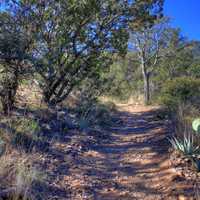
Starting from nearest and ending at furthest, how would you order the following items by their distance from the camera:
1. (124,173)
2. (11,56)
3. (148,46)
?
(124,173)
(11,56)
(148,46)

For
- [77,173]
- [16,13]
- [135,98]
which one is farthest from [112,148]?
[135,98]

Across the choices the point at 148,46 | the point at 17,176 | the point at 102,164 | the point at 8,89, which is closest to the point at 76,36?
the point at 8,89

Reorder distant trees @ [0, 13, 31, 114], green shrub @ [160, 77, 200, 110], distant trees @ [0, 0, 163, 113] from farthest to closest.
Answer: green shrub @ [160, 77, 200, 110] < distant trees @ [0, 0, 163, 113] < distant trees @ [0, 13, 31, 114]

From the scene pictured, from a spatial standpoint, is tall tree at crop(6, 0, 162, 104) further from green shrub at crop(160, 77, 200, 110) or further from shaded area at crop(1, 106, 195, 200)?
green shrub at crop(160, 77, 200, 110)

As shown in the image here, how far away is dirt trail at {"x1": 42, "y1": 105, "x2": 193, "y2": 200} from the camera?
5.59m

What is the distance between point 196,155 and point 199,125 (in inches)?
28.0

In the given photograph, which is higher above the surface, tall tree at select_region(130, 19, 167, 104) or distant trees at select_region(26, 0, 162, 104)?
tall tree at select_region(130, 19, 167, 104)

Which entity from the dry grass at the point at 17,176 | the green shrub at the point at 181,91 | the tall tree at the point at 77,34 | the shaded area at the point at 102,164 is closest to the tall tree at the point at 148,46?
the green shrub at the point at 181,91

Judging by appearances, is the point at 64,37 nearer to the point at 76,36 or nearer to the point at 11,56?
the point at 76,36

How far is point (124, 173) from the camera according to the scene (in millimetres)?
6715

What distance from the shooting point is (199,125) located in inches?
235

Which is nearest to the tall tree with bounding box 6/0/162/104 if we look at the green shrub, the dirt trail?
the dirt trail

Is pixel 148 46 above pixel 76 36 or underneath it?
above

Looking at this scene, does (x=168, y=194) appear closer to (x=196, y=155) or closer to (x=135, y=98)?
(x=196, y=155)
